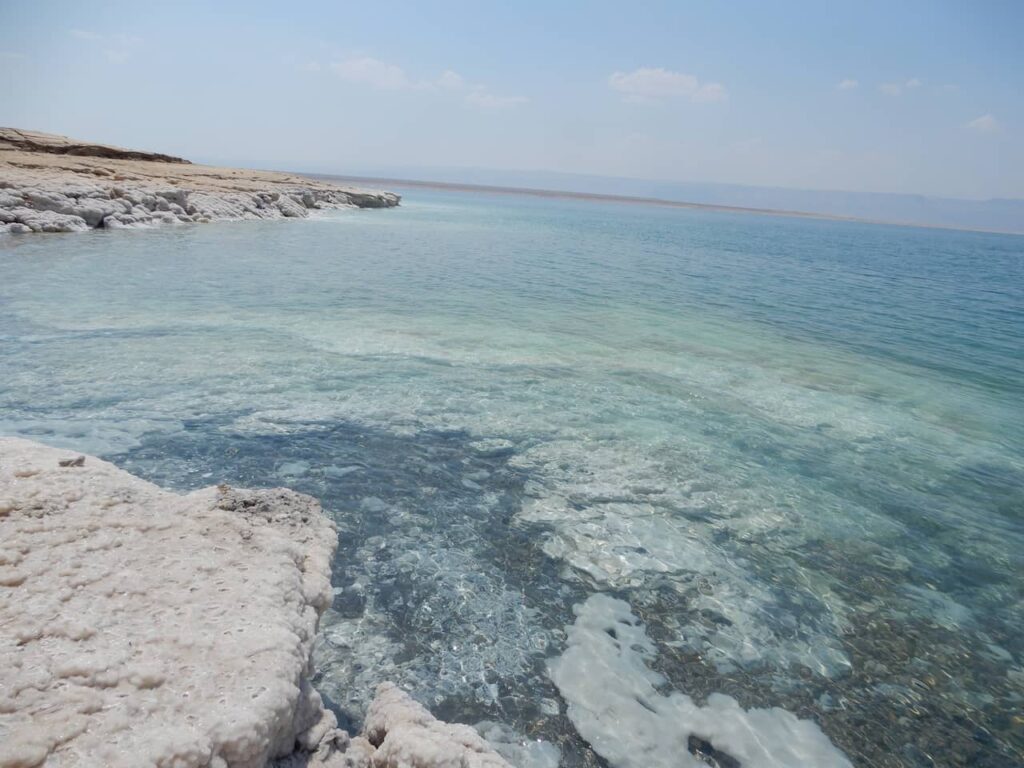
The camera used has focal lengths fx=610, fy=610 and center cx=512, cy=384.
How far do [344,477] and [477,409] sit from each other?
2.88 m

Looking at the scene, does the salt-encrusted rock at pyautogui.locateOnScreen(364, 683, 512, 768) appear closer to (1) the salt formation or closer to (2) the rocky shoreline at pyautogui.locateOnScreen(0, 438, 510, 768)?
(2) the rocky shoreline at pyautogui.locateOnScreen(0, 438, 510, 768)

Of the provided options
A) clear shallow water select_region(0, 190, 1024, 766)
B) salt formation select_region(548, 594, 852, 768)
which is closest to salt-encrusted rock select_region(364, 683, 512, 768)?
clear shallow water select_region(0, 190, 1024, 766)

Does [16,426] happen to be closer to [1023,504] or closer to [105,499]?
[105,499]

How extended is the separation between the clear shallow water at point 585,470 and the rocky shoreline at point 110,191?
9.13 m

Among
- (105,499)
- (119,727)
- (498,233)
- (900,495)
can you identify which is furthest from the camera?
(498,233)

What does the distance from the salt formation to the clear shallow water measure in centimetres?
12

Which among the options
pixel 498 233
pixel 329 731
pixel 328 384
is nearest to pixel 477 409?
pixel 328 384

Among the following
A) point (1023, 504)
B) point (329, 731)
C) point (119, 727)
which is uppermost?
point (119, 727)

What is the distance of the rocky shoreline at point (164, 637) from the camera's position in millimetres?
2504

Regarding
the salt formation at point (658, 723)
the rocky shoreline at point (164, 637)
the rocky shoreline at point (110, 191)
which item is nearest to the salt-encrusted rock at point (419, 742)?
the rocky shoreline at point (164, 637)

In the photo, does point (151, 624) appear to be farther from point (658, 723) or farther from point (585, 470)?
point (585, 470)

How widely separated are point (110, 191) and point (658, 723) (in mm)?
32071

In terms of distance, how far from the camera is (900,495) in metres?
8.10

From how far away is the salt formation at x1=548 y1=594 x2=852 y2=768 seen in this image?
417 cm
